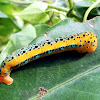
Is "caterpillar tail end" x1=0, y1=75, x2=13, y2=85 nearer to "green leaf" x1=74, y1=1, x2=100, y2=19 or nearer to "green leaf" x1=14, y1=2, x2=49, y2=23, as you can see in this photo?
"green leaf" x1=14, y1=2, x2=49, y2=23

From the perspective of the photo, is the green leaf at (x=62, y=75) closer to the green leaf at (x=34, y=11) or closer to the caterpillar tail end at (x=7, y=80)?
the caterpillar tail end at (x=7, y=80)

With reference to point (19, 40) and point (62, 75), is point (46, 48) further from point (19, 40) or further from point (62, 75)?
point (19, 40)

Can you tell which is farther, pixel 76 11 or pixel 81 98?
pixel 76 11

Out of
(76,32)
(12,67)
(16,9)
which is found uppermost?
(76,32)

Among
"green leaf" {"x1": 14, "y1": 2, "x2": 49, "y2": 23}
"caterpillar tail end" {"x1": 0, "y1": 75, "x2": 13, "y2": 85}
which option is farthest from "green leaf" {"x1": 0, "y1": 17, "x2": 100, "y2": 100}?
"green leaf" {"x1": 14, "y1": 2, "x2": 49, "y2": 23}

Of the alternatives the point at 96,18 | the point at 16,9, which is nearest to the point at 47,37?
the point at 96,18

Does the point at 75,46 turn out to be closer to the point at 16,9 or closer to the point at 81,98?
the point at 81,98
